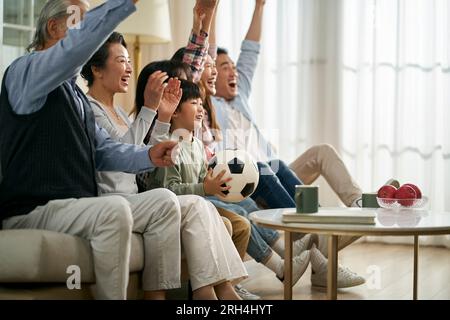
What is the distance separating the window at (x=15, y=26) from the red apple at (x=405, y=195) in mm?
1774

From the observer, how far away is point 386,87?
4.20m

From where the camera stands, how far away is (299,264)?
274 cm

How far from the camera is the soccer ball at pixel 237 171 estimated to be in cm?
222

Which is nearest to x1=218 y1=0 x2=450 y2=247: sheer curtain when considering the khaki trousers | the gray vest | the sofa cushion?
the khaki trousers

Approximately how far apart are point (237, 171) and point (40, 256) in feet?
2.30

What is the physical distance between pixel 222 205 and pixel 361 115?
182cm

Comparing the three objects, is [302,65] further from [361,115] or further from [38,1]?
[38,1]

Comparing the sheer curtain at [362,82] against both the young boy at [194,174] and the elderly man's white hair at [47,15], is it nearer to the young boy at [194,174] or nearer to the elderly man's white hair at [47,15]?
the young boy at [194,174]

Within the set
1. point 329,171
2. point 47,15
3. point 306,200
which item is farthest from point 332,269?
Answer: point 329,171

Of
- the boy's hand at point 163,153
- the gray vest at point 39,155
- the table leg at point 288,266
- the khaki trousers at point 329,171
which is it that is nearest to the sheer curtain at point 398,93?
the khaki trousers at point 329,171

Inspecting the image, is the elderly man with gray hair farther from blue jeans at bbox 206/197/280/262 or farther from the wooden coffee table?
blue jeans at bbox 206/197/280/262

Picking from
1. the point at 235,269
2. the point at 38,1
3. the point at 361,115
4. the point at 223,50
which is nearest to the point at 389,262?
the point at 361,115

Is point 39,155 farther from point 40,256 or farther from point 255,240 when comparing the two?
point 255,240

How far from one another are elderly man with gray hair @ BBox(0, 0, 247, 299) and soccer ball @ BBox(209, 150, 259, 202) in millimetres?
97
